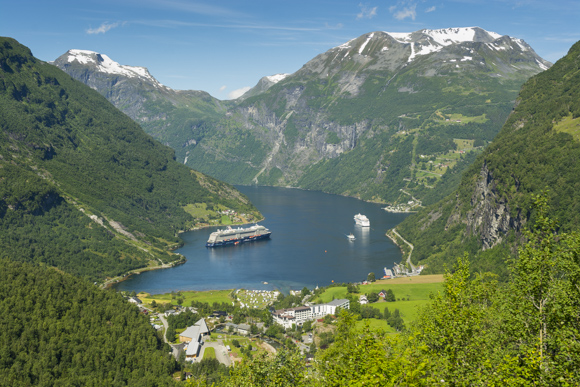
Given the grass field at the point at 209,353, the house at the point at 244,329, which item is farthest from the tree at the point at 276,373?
the house at the point at 244,329

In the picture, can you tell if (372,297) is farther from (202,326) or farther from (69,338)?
(69,338)

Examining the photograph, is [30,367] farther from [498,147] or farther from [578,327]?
[498,147]

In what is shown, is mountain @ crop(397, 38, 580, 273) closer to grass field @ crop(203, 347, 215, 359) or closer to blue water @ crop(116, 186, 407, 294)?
blue water @ crop(116, 186, 407, 294)

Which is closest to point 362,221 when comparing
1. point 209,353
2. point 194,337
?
point 194,337

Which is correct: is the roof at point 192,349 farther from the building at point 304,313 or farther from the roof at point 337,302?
the roof at point 337,302

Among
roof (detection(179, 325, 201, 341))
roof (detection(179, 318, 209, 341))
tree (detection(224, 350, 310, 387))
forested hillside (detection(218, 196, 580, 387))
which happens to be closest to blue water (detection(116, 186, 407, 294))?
roof (detection(179, 318, 209, 341))

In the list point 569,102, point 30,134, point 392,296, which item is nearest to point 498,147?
point 569,102
